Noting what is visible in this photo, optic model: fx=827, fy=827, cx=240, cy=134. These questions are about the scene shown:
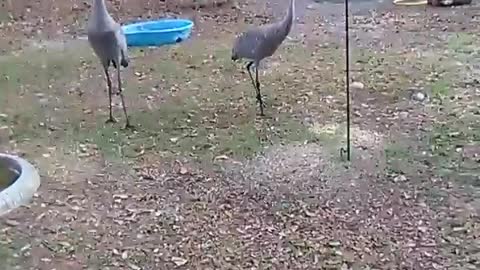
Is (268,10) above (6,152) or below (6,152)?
below

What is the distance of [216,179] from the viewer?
3357 mm

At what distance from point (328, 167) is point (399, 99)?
112 cm

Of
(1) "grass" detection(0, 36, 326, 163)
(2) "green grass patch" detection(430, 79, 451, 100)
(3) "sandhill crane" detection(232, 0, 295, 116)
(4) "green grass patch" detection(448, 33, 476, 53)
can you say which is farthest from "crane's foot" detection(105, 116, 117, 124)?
(4) "green grass patch" detection(448, 33, 476, 53)

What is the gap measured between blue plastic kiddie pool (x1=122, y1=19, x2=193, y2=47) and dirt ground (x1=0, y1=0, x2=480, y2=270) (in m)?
0.11

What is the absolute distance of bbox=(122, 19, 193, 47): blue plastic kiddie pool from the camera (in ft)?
19.2

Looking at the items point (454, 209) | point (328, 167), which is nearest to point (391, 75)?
point (328, 167)

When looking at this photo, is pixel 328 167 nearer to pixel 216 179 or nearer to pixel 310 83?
pixel 216 179

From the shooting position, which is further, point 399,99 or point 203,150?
point 399,99

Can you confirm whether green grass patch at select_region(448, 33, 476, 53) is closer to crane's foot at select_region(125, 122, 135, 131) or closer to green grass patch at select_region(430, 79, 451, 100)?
green grass patch at select_region(430, 79, 451, 100)

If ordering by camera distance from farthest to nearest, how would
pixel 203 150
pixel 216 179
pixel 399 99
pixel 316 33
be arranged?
pixel 316 33 < pixel 399 99 < pixel 203 150 < pixel 216 179

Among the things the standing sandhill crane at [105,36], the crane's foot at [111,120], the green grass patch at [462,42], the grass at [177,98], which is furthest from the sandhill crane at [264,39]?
the green grass patch at [462,42]

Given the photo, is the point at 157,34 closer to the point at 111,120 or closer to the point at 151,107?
the point at 151,107

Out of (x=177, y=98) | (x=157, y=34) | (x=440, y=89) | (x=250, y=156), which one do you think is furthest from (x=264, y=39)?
(x=157, y=34)

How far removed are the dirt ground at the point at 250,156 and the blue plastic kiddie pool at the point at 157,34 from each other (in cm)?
11
